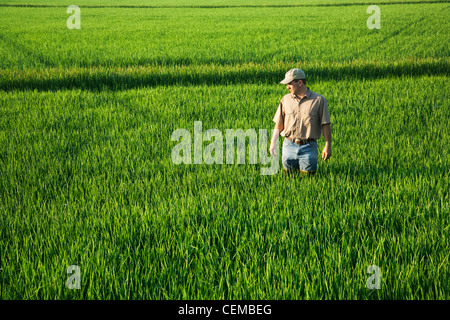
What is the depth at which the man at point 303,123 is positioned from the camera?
9.84 ft

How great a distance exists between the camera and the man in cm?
300

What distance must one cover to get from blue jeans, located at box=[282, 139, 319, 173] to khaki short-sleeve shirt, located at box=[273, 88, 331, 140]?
83mm

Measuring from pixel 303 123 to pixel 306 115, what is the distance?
0.07m

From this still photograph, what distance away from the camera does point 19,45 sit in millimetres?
12719

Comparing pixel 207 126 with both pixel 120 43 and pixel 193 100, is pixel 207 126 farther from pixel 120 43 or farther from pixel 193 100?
pixel 120 43

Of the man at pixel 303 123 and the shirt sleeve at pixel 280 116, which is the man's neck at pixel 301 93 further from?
the shirt sleeve at pixel 280 116

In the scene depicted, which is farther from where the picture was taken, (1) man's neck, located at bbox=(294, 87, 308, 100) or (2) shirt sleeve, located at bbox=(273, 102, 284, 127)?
(2) shirt sleeve, located at bbox=(273, 102, 284, 127)

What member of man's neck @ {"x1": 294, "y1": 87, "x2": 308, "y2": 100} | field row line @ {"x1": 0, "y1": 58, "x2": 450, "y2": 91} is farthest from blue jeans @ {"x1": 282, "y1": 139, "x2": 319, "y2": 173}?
field row line @ {"x1": 0, "y1": 58, "x2": 450, "y2": 91}

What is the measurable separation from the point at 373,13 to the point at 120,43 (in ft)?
57.0

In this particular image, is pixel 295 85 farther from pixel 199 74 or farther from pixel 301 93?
A: pixel 199 74

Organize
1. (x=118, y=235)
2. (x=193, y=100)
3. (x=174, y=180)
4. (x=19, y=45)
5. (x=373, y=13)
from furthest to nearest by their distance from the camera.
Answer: (x=373, y=13), (x=19, y=45), (x=193, y=100), (x=174, y=180), (x=118, y=235)

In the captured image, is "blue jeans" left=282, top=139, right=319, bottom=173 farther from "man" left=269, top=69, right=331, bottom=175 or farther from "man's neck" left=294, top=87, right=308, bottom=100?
"man's neck" left=294, top=87, right=308, bottom=100

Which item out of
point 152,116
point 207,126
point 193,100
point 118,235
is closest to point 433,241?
point 118,235

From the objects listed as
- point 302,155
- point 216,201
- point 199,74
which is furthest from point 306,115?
point 199,74
